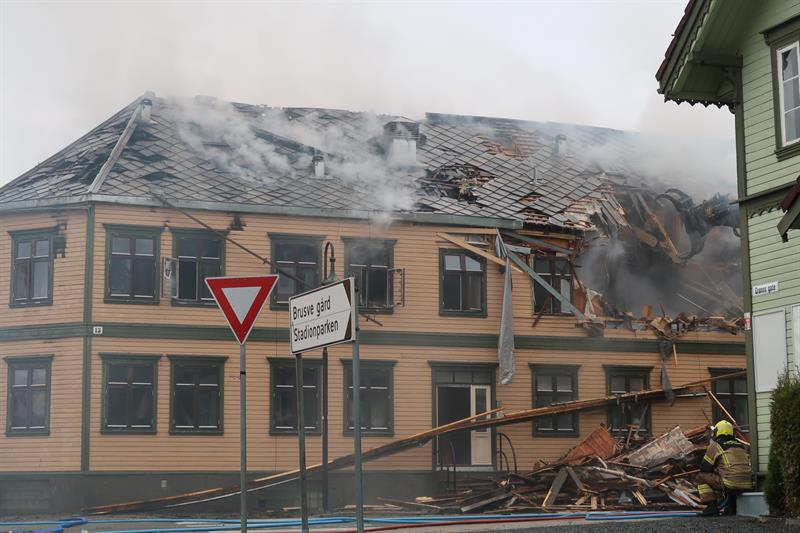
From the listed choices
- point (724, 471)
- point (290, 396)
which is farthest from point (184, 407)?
point (724, 471)

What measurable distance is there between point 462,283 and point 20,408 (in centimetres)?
1163

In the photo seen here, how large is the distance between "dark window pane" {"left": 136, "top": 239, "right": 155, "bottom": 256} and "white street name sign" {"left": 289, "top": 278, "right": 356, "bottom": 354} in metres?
17.5

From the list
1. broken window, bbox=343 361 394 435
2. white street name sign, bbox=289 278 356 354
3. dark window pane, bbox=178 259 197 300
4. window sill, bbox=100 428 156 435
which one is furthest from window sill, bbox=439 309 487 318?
white street name sign, bbox=289 278 356 354

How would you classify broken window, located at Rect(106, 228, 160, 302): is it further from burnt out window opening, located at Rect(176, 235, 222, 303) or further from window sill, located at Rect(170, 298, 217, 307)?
burnt out window opening, located at Rect(176, 235, 222, 303)

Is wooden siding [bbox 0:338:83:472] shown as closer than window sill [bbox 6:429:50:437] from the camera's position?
Yes

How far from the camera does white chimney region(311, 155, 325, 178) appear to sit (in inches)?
1248

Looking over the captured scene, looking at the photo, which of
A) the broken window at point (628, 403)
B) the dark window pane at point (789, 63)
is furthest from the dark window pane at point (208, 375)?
the dark window pane at point (789, 63)

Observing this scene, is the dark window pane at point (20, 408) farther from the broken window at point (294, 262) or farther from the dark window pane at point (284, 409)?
the broken window at point (294, 262)

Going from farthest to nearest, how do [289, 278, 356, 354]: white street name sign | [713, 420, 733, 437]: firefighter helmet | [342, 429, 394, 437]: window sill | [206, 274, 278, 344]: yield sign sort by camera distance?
[342, 429, 394, 437]: window sill → [713, 420, 733, 437]: firefighter helmet → [206, 274, 278, 344]: yield sign → [289, 278, 356, 354]: white street name sign

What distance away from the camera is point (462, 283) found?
31328mm

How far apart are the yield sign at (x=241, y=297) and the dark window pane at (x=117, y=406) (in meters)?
16.4

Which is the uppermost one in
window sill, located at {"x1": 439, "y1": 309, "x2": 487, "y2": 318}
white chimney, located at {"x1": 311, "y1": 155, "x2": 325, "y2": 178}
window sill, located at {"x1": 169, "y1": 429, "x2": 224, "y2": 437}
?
white chimney, located at {"x1": 311, "y1": 155, "x2": 325, "y2": 178}

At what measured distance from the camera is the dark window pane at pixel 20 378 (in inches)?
1131

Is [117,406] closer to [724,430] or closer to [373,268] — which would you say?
[373,268]
